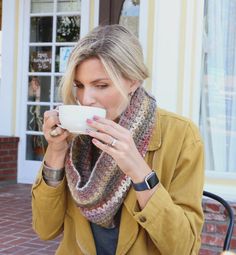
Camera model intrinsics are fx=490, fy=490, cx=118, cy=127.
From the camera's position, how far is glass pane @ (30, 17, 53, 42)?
19.4 feet

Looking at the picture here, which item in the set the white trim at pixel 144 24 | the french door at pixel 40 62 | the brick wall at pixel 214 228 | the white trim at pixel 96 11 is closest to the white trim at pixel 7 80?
the french door at pixel 40 62

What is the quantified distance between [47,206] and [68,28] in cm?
450

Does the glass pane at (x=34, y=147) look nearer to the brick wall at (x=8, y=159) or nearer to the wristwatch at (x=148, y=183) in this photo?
the brick wall at (x=8, y=159)

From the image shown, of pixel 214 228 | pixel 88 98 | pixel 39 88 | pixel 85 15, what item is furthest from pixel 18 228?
pixel 88 98

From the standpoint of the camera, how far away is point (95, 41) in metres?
1.43

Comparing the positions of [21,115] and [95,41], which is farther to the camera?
[21,115]

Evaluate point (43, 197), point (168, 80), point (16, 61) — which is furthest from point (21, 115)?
point (43, 197)

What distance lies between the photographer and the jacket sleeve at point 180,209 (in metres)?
1.33

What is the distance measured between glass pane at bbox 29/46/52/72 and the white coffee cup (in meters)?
4.73

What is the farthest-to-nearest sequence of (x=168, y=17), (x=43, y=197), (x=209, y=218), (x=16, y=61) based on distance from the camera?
(x=16, y=61), (x=168, y=17), (x=209, y=218), (x=43, y=197)

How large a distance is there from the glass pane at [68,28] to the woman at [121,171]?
4351 mm

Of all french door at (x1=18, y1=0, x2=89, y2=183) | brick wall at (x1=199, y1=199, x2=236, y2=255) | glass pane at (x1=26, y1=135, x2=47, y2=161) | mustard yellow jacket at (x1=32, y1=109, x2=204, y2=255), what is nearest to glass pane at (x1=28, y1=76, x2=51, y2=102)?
french door at (x1=18, y1=0, x2=89, y2=183)

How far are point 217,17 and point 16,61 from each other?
122 inches

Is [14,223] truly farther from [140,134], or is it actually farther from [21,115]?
[140,134]
